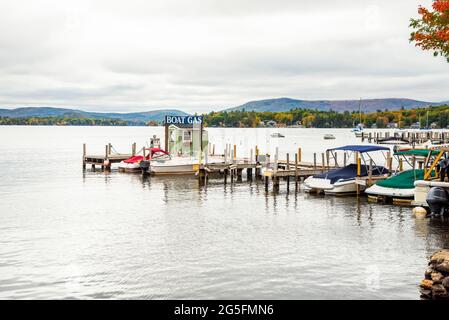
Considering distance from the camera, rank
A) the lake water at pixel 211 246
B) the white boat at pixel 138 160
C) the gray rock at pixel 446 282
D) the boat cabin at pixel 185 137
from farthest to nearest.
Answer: the boat cabin at pixel 185 137 → the white boat at pixel 138 160 → the lake water at pixel 211 246 → the gray rock at pixel 446 282

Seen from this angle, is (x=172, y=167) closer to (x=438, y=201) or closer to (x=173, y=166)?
(x=173, y=166)

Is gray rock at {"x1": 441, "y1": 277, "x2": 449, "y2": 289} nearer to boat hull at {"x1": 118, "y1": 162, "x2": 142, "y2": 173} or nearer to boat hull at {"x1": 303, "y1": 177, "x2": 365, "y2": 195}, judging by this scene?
boat hull at {"x1": 303, "y1": 177, "x2": 365, "y2": 195}

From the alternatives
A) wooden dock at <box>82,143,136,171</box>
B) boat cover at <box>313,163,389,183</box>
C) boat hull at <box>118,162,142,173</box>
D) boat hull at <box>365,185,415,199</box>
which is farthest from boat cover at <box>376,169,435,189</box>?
wooden dock at <box>82,143,136,171</box>

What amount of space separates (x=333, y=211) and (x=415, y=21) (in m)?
10.9

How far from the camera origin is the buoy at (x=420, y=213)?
28297mm

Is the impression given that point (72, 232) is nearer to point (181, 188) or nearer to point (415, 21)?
point (181, 188)

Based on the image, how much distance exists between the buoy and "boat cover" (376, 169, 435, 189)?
3.43 meters

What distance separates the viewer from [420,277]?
17516 mm

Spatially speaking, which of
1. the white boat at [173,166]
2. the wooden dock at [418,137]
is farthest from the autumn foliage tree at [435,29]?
the wooden dock at [418,137]

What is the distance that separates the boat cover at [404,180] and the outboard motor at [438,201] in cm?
405

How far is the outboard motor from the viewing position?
27.7 m

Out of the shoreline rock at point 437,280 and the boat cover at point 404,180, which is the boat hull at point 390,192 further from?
the shoreline rock at point 437,280

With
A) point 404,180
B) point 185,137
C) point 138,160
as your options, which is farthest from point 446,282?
point 138,160

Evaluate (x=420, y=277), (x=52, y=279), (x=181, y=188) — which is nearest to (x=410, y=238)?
(x=420, y=277)
